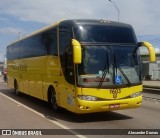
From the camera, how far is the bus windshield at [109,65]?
11672mm

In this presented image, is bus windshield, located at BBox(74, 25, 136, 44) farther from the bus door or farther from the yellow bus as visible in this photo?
the bus door

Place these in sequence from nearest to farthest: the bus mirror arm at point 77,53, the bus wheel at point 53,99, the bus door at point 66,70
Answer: the bus mirror arm at point 77,53
the bus door at point 66,70
the bus wheel at point 53,99

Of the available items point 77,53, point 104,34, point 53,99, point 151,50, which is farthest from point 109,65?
point 53,99

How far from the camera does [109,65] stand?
11891 mm

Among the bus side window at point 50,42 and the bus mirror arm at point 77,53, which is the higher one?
the bus side window at point 50,42

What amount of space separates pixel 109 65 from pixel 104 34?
1100 mm

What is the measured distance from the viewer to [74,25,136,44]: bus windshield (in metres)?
12.0

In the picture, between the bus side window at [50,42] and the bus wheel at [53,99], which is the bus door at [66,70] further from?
the bus wheel at [53,99]

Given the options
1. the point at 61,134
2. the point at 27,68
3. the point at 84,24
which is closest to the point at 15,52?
the point at 27,68

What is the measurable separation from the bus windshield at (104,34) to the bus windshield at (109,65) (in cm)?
27

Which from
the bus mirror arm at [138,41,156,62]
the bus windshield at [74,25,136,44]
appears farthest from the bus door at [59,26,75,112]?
the bus mirror arm at [138,41,156,62]

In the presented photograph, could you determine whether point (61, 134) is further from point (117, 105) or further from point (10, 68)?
point (10, 68)

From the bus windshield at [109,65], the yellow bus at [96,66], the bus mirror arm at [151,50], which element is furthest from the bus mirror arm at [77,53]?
the bus mirror arm at [151,50]

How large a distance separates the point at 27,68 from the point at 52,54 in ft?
16.9
